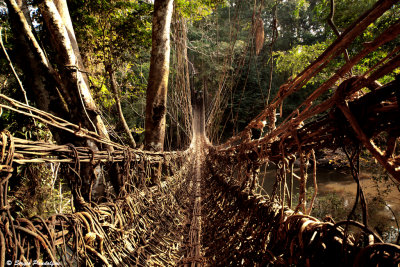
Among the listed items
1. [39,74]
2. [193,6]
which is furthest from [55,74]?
[193,6]

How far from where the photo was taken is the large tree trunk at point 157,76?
1.72m

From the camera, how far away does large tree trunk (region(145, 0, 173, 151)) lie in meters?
1.72

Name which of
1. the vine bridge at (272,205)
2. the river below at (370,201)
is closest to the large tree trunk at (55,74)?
the vine bridge at (272,205)

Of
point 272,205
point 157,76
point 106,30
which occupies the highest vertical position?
point 106,30

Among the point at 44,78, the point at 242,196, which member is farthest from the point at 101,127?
the point at 242,196

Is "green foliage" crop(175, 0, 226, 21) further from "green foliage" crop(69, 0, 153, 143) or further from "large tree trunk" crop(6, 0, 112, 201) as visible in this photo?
"large tree trunk" crop(6, 0, 112, 201)

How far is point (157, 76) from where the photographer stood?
1.76 m

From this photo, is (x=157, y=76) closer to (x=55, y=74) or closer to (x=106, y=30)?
(x=55, y=74)

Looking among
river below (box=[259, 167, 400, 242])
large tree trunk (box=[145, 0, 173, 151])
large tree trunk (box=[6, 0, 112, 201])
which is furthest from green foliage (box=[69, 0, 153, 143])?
river below (box=[259, 167, 400, 242])

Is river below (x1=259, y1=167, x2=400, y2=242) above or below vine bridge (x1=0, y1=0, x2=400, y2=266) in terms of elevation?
below

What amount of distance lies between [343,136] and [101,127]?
4.76 ft

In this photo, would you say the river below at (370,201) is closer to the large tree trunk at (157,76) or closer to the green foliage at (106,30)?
the large tree trunk at (157,76)

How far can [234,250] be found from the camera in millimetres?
739

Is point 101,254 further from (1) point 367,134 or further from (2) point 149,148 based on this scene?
(2) point 149,148
